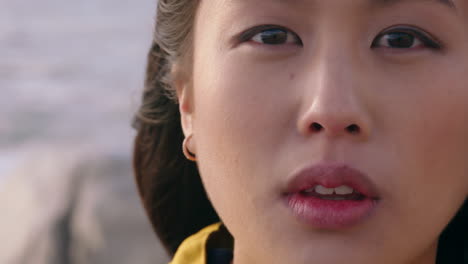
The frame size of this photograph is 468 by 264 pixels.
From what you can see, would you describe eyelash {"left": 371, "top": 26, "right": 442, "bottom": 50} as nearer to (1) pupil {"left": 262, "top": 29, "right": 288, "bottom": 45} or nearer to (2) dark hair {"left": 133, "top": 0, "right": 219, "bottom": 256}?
(1) pupil {"left": 262, "top": 29, "right": 288, "bottom": 45}

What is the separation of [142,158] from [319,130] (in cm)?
79

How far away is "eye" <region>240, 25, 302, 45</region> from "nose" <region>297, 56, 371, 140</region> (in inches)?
4.0

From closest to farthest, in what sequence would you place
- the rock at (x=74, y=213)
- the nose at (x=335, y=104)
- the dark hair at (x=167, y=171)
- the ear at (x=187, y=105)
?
the nose at (x=335, y=104) → the ear at (x=187, y=105) → the dark hair at (x=167, y=171) → the rock at (x=74, y=213)

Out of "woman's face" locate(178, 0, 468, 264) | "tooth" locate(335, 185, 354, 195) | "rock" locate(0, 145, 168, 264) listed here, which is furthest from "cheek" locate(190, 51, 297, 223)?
"rock" locate(0, 145, 168, 264)

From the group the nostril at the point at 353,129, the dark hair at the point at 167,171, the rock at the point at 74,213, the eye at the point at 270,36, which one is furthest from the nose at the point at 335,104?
the rock at the point at 74,213

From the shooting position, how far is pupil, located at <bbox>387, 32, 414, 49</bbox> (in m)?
1.27

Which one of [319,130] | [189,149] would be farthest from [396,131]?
[189,149]

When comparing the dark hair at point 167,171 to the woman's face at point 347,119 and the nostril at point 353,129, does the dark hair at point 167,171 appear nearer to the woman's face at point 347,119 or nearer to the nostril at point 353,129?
the woman's face at point 347,119

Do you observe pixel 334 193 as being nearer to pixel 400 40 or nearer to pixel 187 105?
pixel 400 40

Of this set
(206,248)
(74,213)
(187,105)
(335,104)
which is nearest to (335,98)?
(335,104)

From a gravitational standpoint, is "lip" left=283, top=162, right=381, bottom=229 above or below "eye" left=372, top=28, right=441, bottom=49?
below

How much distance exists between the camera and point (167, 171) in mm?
1867

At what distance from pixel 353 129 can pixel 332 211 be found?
14 centimetres

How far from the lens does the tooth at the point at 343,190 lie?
123 cm
